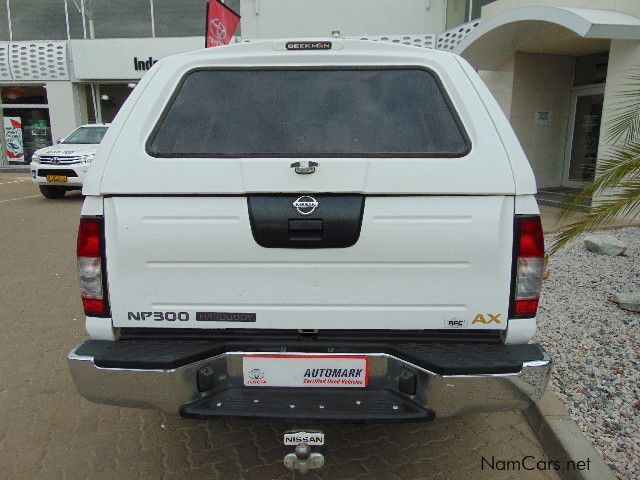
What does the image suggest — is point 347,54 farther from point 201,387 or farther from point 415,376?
point 201,387

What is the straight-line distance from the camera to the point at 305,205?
204 centimetres

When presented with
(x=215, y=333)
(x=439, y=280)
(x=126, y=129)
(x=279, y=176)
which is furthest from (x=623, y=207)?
(x=126, y=129)

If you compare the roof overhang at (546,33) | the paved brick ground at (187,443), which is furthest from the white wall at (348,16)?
the paved brick ground at (187,443)

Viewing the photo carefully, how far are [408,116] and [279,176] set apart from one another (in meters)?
0.75

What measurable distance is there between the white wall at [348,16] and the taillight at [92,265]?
1532cm

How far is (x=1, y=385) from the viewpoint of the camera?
134 inches

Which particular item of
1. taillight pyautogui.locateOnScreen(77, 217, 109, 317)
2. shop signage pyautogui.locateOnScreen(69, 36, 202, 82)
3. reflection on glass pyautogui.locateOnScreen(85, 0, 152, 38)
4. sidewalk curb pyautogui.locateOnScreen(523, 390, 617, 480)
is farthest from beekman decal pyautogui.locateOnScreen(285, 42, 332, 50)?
reflection on glass pyautogui.locateOnScreen(85, 0, 152, 38)

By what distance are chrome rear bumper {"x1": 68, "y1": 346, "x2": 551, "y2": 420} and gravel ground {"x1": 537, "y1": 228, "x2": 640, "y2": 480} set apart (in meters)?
0.95

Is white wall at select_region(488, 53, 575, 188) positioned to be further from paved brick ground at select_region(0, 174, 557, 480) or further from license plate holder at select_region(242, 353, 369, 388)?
license plate holder at select_region(242, 353, 369, 388)

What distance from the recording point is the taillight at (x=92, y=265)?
207cm

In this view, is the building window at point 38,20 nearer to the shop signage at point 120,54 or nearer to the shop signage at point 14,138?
the shop signage at point 120,54

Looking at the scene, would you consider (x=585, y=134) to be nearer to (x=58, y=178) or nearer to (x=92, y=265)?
(x=92, y=265)

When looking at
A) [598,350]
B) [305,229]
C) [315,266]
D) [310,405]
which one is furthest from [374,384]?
[598,350]

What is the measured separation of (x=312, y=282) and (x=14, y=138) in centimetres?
2225
